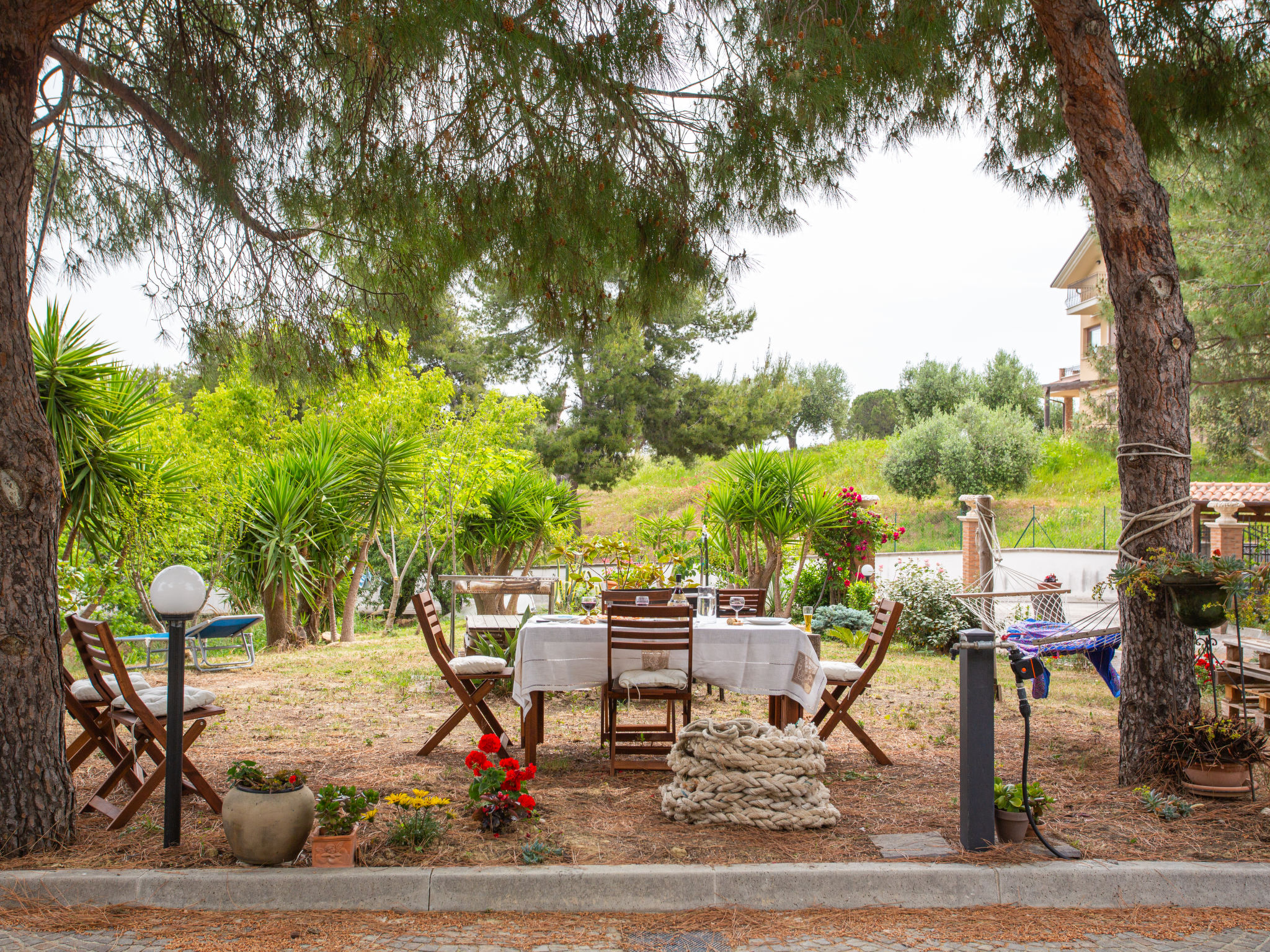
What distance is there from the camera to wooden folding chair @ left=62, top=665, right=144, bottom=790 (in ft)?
13.0

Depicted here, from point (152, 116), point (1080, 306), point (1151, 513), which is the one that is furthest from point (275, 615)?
point (1080, 306)

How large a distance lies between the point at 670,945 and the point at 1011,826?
1451 mm

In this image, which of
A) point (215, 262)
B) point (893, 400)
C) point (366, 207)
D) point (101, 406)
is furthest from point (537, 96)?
point (893, 400)

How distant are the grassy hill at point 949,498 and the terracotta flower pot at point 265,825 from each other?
17137 mm

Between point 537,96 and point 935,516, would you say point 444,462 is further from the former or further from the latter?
point 935,516

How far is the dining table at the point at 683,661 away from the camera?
4.74m

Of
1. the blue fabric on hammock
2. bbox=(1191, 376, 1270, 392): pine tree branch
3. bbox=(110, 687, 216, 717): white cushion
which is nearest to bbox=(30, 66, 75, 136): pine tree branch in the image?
bbox=(110, 687, 216, 717): white cushion

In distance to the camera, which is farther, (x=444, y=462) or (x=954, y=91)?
(x=444, y=462)

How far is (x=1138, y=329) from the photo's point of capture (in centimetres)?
429

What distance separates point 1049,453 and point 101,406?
26.4 meters

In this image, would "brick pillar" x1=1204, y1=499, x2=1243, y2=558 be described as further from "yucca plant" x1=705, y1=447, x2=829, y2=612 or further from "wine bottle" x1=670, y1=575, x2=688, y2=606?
"wine bottle" x1=670, y1=575, x2=688, y2=606

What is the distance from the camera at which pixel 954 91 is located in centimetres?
564

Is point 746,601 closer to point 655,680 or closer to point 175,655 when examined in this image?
point 655,680

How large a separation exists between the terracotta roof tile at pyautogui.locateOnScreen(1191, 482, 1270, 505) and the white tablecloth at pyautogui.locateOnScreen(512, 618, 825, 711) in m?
6.30
